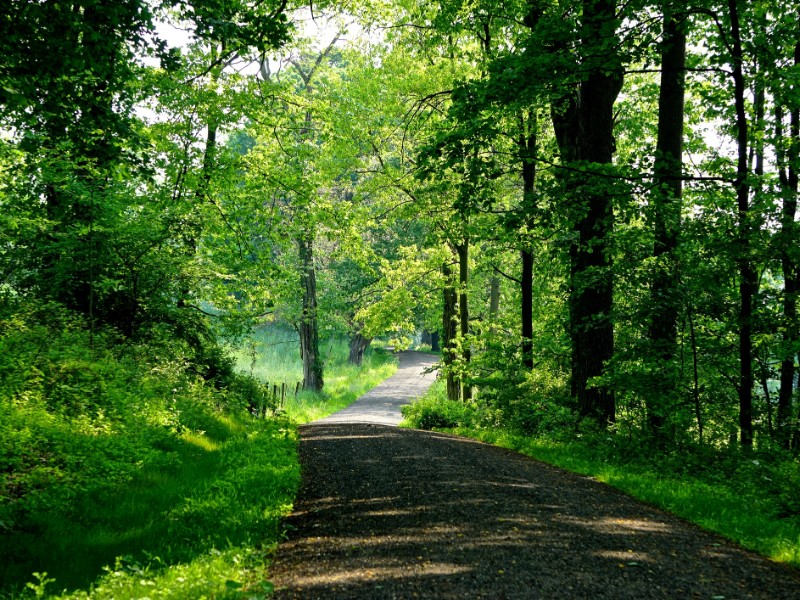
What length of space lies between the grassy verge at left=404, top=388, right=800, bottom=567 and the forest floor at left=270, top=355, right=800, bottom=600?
339 mm

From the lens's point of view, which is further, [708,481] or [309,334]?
[309,334]

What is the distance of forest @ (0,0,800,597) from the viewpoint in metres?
7.34

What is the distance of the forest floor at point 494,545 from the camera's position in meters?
4.38

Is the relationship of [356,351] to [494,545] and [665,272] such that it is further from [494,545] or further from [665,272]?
[494,545]

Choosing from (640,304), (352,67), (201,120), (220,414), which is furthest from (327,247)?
(640,304)

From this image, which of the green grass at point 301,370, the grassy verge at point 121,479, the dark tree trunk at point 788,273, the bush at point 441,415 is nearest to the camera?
the grassy verge at point 121,479

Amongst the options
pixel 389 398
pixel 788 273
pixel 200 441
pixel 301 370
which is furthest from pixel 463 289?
pixel 301 370

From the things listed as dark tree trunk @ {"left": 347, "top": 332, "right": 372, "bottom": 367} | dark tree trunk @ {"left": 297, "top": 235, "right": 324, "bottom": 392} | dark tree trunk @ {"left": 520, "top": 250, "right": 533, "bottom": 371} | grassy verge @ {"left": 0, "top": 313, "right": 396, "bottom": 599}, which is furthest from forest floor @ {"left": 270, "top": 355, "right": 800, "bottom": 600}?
dark tree trunk @ {"left": 347, "top": 332, "right": 372, "bottom": 367}

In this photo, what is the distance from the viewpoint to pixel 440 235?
18703 mm

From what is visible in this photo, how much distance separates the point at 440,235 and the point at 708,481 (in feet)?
39.0

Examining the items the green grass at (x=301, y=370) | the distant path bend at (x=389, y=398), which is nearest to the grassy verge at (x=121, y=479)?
the green grass at (x=301, y=370)

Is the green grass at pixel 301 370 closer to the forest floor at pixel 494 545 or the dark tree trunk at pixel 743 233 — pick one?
the forest floor at pixel 494 545

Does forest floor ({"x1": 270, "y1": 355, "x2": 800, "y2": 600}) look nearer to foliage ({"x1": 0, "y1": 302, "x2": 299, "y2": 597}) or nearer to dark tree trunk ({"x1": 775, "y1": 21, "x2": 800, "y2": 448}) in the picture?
foliage ({"x1": 0, "y1": 302, "x2": 299, "y2": 597})

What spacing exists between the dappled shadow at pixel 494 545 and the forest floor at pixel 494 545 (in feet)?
0.05
